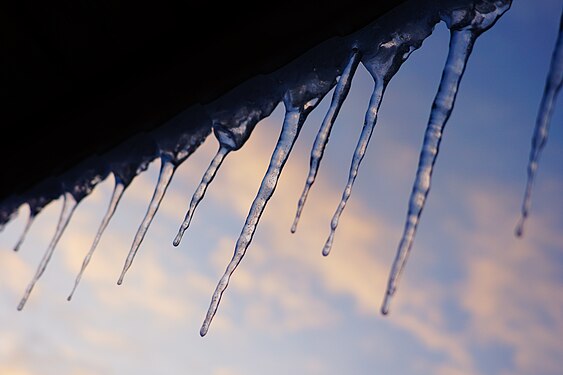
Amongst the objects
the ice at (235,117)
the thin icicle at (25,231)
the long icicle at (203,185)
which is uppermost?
→ the ice at (235,117)

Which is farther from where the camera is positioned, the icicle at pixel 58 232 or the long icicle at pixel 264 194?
the icicle at pixel 58 232

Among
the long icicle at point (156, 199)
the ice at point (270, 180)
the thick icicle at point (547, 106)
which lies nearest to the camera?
the thick icicle at point (547, 106)

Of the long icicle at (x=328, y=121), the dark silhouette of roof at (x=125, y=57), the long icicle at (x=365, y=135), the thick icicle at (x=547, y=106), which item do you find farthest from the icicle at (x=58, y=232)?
the thick icicle at (x=547, y=106)

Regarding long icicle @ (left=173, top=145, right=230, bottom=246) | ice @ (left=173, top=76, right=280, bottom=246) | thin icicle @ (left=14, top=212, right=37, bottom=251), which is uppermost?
ice @ (left=173, top=76, right=280, bottom=246)

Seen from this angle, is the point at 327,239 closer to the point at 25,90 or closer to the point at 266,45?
the point at 266,45

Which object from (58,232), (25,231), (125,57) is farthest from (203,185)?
(25,231)

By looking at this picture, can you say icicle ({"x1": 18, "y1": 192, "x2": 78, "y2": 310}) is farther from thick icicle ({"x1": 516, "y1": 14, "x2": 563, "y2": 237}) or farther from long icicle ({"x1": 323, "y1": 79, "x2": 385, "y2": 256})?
thick icicle ({"x1": 516, "y1": 14, "x2": 563, "y2": 237})

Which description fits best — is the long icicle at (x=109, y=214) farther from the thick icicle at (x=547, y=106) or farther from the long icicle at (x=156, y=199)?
the thick icicle at (x=547, y=106)

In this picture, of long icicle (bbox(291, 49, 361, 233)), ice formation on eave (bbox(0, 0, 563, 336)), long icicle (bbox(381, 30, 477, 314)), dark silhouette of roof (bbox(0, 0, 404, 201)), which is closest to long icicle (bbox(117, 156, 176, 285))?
ice formation on eave (bbox(0, 0, 563, 336))

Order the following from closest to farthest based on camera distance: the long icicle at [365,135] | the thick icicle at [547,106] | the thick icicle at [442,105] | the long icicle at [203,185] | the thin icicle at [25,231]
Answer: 1. the thick icicle at [547,106]
2. the thick icicle at [442,105]
3. the long icicle at [365,135]
4. the long icicle at [203,185]
5. the thin icicle at [25,231]
